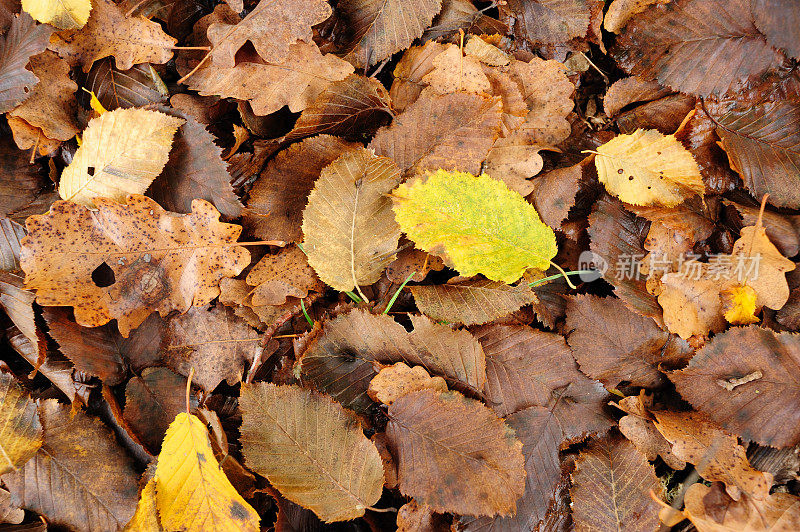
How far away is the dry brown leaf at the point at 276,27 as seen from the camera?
175 cm

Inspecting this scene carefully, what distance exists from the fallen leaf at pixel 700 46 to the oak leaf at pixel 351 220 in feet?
3.46

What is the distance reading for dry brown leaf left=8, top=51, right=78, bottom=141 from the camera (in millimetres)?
1756

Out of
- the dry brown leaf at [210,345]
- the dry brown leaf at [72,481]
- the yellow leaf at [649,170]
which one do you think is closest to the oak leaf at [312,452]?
the dry brown leaf at [210,345]

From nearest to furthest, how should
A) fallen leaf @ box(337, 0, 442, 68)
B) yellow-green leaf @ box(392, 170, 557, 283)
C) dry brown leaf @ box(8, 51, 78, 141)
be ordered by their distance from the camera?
1. yellow-green leaf @ box(392, 170, 557, 283)
2. dry brown leaf @ box(8, 51, 78, 141)
3. fallen leaf @ box(337, 0, 442, 68)

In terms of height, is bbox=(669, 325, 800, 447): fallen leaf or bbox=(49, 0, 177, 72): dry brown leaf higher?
bbox=(49, 0, 177, 72): dry brown leaf

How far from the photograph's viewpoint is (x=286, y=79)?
5.82ft

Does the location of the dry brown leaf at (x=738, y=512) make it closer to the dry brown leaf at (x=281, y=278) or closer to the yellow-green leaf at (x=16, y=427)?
the dry brown leaf at (x=281, y=278)

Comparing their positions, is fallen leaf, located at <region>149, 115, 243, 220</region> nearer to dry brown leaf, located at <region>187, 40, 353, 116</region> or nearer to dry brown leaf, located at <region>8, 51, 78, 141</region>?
dry brown leaf, located at <region>187, 40, 353, 116</region>

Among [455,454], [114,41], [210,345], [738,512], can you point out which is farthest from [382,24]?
[738,512]

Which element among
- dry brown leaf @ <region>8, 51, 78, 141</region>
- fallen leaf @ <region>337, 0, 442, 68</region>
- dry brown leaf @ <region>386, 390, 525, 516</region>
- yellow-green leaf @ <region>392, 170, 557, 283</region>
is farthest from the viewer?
fallen leaf @ <region>337, 0, 442, 68</region>

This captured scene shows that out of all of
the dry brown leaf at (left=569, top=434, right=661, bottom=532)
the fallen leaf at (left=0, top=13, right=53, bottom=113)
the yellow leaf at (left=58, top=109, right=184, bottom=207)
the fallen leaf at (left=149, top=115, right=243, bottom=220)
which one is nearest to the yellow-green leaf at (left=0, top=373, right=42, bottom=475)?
the yellow leaf at (left=58, top=109, right=184, bottom=207)

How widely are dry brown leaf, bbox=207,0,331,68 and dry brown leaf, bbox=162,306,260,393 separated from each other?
0.90 metres

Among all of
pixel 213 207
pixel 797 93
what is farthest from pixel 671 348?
pixel 213 207

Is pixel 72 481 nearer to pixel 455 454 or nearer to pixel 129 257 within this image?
pixel 129 257
